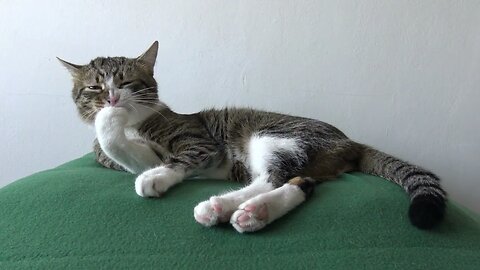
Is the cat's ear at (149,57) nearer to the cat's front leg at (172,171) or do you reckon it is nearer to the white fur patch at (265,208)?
the cat's front leg at (172,171)

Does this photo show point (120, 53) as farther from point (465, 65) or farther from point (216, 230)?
point (465, 65)

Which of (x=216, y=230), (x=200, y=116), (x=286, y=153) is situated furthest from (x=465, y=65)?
(x=216, y=230)

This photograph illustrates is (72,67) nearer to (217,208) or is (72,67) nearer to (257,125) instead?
(257,125)

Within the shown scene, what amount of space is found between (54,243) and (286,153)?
56 centimetres

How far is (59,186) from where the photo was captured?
91cm

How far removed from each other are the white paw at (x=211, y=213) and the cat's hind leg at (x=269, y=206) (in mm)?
20

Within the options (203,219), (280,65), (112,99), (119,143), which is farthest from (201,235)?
(280,65)

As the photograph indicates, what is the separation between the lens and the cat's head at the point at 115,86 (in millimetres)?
1143

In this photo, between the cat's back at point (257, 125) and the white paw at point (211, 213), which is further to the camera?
the cat's back at point (257, 125)

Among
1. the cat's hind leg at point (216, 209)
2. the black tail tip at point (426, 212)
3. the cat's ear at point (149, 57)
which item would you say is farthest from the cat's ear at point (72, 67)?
the black tail tip at point (426, 212)

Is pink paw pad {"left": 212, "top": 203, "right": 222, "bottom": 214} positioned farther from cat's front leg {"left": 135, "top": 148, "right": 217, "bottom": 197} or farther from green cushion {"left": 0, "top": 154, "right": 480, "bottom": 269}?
cat's front leg {"left": 135, "top": 148, "right": 217, "bottom": 197}

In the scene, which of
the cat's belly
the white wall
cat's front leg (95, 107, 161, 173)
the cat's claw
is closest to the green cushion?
the cat's claw

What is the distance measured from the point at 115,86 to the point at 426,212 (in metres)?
0.81

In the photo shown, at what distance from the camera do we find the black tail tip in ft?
2.51
